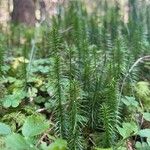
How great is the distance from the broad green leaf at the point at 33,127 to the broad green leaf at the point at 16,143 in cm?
6

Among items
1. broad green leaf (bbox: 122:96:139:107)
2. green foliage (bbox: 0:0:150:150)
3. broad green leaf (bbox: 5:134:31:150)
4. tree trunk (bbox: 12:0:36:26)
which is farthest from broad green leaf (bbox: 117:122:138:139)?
tree trunk (bbox: 12:0:36:26)

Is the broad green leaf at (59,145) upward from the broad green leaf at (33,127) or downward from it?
downward

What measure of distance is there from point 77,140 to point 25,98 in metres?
0.64

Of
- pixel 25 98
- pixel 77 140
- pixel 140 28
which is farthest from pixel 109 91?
pixel 140 28

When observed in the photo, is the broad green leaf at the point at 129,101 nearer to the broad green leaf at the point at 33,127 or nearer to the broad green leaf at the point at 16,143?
the broad green leaf at the point at 33,127

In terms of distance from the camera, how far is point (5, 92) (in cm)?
222

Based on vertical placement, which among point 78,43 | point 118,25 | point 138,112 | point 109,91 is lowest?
point 138,112

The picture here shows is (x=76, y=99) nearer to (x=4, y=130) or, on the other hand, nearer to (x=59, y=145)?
(x=59, y=145)

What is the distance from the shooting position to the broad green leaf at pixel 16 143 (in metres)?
1.53

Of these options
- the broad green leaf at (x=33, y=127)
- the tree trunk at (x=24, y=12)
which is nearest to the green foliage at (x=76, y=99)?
the broad green leaf at (x=33, y=127)

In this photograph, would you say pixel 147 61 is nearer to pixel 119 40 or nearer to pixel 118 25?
pixel 119 40

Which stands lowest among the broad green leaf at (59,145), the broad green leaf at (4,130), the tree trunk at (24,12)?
the broad green leaf at (59,145)

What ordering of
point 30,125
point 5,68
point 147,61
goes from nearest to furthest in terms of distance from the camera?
point 30,125, point 5,68, point 147,61

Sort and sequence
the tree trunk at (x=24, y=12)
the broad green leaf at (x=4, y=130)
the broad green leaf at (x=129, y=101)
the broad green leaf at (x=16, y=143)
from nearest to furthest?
the broad green leaf at (x=16, y=143), the broad green leaf at (x=4, y=130), the broad green leaf at (x=129, y=101), the tree trunk at (x=24, y=12)
